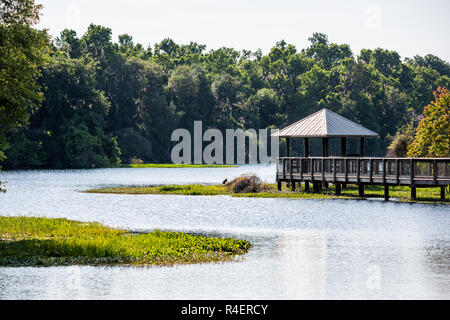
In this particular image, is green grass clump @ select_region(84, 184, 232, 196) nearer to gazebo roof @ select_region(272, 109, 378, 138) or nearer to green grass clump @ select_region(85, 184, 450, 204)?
green grass clump @ select_region(85, 184, 450, 204)

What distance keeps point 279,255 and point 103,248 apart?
5453 mm

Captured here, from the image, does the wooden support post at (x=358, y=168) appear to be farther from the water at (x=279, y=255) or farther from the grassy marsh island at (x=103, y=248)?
the grassy marsh island at (x=103, y=248)

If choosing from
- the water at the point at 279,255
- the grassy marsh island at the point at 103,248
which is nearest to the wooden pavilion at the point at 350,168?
the water at the point at 279,255

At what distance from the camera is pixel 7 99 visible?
24219mm

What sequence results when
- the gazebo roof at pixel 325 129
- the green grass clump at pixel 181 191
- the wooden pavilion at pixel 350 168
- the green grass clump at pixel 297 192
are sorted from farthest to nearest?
the green grass clump at pixel 181 191, the gazebo roof at pixel 325 129, the green grass clump at pixel 297 192, the wooden pavilion at pixel 350 168

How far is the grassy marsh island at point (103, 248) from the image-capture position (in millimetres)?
21031

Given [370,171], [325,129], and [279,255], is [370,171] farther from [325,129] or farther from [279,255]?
[279,255]

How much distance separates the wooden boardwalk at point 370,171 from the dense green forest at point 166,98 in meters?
53.3

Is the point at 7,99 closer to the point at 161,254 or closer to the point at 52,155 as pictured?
the point at 161,254

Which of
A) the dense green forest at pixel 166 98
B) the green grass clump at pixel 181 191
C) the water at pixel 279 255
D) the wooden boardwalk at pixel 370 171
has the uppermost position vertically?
the dense green forest at pixel 166 98

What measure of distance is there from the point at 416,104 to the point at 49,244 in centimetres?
13450

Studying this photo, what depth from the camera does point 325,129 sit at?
1924 inches

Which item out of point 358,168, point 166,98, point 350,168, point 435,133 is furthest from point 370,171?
point 166,98

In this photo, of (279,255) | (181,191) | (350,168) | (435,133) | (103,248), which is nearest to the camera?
(103,248)
